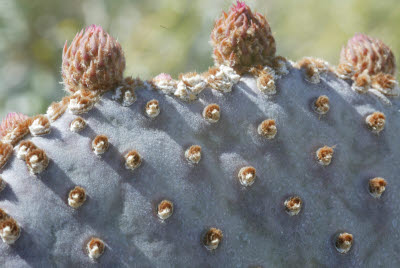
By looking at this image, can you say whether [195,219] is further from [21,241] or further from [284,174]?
[21,241]

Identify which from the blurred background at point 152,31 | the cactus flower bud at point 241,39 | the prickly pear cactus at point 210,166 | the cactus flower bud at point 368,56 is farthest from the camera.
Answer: the blurred background at point 152,31

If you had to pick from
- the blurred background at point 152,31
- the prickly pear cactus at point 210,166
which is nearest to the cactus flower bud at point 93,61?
the prickly pear cactus at point 210,166

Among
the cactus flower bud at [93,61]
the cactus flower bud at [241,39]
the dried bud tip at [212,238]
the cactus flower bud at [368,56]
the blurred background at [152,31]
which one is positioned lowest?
the blurred background at [152,31]

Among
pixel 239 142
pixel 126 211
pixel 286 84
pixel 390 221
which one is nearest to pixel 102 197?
pixel 126 211

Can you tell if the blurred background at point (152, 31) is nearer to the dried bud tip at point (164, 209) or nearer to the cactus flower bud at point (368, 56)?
the cactus flower bud at point (368, 56)

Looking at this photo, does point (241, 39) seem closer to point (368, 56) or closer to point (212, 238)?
point (368, 56)

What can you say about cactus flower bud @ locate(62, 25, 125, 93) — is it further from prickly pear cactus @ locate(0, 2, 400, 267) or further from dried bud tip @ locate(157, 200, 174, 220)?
dried bud tip @ locate(157, 200, 174, 220)

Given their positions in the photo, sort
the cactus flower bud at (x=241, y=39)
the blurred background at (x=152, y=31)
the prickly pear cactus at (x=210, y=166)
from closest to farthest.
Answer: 1. the prickly pear cactus at (x=210, y=166)
2. the cactus flower bud at (x=241, y=39)
3. the blurred background at (x=152, y=31)
